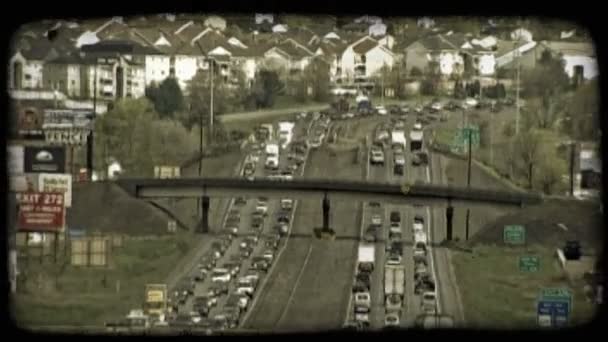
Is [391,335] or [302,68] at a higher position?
[302,68]

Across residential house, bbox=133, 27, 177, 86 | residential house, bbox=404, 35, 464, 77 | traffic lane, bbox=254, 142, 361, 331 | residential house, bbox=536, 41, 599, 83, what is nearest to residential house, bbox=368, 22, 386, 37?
residential house, bbox=404, 35, 464, 77

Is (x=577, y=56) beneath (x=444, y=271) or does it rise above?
above

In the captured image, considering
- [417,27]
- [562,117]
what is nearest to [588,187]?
[562,117]

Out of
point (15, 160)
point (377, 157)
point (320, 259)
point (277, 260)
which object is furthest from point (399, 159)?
point (15, 160)

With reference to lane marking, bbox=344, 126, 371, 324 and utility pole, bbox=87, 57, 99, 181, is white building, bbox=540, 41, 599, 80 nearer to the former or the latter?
lane marking, bbox=344, 126, 371, 324

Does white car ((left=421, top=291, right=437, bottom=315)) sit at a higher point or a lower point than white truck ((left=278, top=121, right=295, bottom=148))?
lower

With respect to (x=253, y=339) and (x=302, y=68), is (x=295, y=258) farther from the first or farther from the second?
(x=302, y=68)

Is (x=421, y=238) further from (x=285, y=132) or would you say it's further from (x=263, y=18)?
(x=263, y=18)
